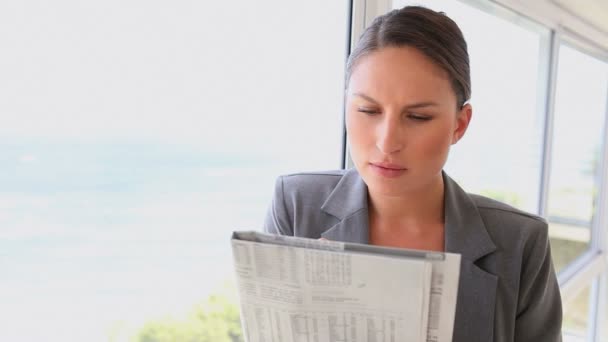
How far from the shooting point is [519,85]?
3041mm

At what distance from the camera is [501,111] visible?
2850 millimetres

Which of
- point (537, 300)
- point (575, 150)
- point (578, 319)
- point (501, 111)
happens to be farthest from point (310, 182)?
point (578, 319)

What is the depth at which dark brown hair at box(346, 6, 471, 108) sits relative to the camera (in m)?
0.98

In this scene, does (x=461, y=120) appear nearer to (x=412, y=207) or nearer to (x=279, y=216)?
(x=412, y=207)

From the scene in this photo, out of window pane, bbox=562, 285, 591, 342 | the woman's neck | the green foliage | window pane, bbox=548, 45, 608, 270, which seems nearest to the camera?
the woman's neck

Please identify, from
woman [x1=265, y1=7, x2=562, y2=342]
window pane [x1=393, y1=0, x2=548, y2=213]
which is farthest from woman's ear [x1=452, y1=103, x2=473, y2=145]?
window pane [x1=393, y1=0, x2=548, y2=213]

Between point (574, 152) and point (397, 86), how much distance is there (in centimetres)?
369

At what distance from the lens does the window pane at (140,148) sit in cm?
104

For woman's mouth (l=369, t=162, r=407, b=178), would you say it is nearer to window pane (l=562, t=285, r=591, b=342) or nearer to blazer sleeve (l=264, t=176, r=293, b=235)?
blazer sleeve (l=264, t=176, r=293, b=235)

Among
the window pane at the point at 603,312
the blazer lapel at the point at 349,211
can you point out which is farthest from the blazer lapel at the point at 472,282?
the window pane at the point at 603,312

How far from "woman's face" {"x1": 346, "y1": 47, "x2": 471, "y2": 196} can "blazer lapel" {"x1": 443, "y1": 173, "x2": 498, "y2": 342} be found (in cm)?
19

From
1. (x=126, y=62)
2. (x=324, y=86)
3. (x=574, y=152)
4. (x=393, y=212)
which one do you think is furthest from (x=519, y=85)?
(x=126, y=62)

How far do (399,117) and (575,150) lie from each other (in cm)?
370

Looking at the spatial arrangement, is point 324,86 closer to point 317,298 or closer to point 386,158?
point 386,158
